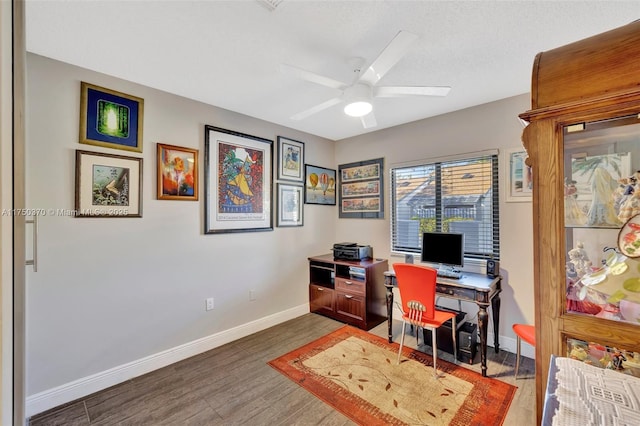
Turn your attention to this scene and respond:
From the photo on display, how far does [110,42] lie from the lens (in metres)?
1.82

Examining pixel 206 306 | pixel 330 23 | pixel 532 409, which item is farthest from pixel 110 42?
pixel 532 409

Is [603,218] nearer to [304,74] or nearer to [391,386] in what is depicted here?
[304,74]

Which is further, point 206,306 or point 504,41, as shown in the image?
point 206,306

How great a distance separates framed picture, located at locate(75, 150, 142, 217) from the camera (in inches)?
82.7

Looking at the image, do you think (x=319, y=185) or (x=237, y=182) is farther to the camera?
(x=319, y=185)

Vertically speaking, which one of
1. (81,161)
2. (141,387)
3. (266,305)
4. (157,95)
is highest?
(157,95)

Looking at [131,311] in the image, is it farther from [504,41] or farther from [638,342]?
[504,41]

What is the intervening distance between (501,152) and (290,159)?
242cm

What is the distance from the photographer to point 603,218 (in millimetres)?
1173

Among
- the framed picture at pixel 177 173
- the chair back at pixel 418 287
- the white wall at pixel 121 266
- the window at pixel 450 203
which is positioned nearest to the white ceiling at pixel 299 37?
the white wall at pixel 121 266

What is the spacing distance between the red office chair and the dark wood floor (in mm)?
534

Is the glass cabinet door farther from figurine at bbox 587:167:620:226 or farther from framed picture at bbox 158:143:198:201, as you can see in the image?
framed picture at bbox 158:143:198:201

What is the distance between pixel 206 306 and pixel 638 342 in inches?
119

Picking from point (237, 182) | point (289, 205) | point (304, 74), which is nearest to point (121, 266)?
point (237, 182)
